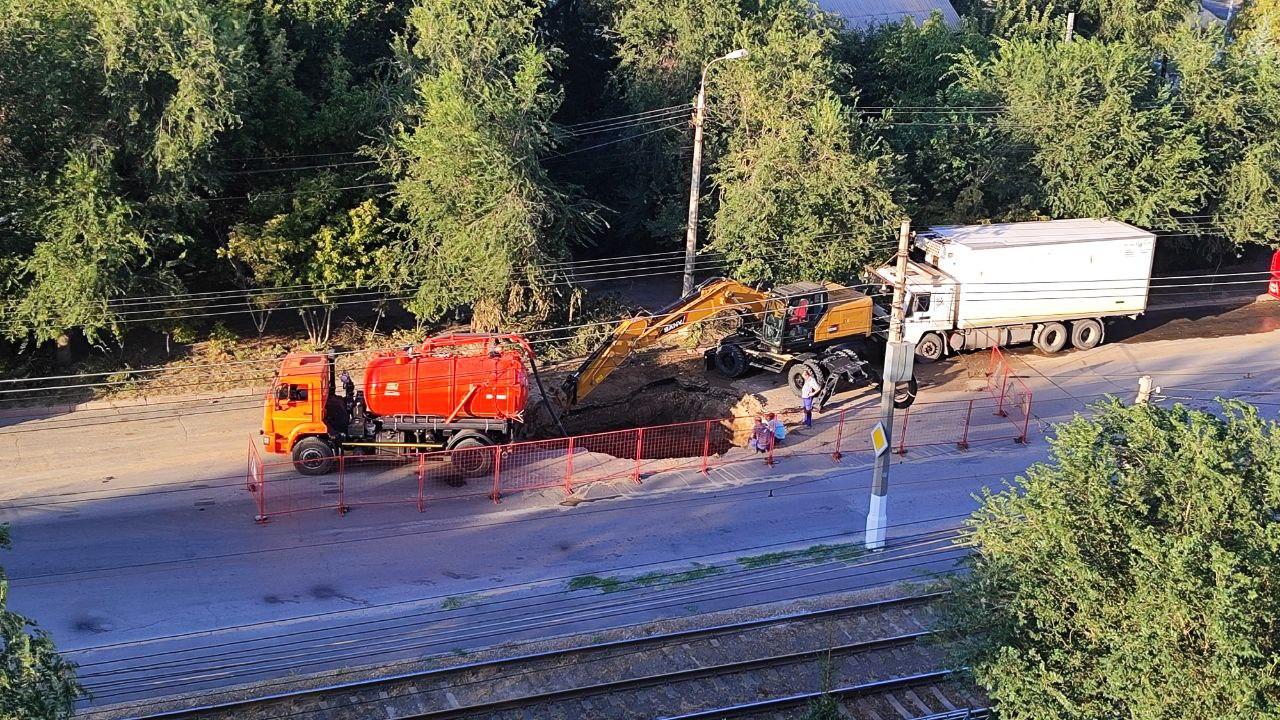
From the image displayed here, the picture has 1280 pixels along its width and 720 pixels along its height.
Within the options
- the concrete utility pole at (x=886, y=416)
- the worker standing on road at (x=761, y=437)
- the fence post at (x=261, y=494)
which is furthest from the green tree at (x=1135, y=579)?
the fence post at (x=261, y=494)

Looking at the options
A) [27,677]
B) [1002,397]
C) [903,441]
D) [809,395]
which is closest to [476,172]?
[809,395]

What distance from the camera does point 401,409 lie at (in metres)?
21.5

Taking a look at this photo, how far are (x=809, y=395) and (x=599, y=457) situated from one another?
4.92 meters

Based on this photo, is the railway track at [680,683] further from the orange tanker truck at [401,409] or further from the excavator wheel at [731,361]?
the excavator wheel at [731,361]

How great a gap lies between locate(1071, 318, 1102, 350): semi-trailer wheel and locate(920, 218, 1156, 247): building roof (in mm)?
2283

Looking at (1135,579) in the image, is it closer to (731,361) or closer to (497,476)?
(497,476)

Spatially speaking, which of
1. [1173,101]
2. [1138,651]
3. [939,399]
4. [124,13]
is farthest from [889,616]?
[1173,101]

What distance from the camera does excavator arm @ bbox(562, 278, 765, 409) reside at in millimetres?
24094

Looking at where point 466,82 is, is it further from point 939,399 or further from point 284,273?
point 939,399

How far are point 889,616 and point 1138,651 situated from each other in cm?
700

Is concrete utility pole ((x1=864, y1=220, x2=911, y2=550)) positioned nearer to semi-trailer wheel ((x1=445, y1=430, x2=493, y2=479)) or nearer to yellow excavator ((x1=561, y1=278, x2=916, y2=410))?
yellow excavator ((x1=561, y1=278, x2=916, y2=410))

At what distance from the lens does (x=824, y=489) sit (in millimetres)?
21547

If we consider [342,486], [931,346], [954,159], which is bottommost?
[342,486]

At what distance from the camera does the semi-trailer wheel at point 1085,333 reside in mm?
29203
